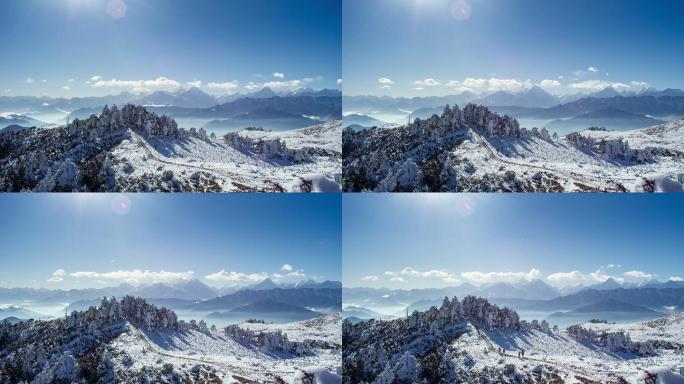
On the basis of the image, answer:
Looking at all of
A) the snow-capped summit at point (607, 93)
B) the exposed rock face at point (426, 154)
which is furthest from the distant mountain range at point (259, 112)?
the snow-capped summit at point (607, 93)

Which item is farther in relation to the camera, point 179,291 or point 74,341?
point 179,291

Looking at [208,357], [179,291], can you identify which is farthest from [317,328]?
[179,291]

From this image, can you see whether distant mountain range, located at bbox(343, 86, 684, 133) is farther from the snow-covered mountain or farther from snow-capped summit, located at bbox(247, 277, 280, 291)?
the snow-covered mountain

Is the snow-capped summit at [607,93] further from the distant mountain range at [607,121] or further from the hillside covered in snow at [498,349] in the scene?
the hillside covered in snow at [498,349]

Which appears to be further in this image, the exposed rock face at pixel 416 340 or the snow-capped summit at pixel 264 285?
the snow-capped summit at pixel 264 285

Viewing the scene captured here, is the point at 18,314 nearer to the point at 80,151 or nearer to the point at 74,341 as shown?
the point at 74,341

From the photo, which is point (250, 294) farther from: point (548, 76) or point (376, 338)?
point (548, 76)
